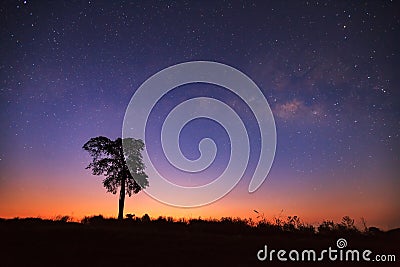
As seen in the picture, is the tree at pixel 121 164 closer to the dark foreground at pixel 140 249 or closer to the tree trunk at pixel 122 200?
the tree trunk at pixel 122 200

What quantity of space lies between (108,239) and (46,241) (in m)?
1.86

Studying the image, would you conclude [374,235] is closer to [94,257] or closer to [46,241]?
[94,257]

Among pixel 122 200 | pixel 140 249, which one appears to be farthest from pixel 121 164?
pixel 140 249

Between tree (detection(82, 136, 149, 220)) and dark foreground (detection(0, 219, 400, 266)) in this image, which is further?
tree (detection(82, 136, 149, 220))

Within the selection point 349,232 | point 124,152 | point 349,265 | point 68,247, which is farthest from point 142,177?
point 349,265

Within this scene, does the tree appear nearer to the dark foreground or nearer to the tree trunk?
the tree trunk

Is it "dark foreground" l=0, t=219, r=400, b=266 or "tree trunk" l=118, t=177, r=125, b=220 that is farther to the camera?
"tree trunk" l=118, t=177, r=125, b=220

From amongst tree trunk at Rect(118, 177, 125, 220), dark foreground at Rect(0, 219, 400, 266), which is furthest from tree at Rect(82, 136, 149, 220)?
dark foreground at Rect(0, 219, 400, 266)

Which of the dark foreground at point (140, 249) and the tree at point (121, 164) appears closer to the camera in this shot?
the dark foreground at point (140, 249)

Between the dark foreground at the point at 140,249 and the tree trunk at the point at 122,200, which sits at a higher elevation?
the tree trunk at the point at 122,200

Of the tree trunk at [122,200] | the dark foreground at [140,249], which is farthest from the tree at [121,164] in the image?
the dark foreground at [140,249]

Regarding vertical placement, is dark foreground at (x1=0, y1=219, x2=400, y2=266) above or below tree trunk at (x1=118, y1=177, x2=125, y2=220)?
below

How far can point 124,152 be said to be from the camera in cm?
3300

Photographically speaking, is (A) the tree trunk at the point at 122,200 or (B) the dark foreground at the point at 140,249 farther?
(A) the tree trunk at the point at 122,200
